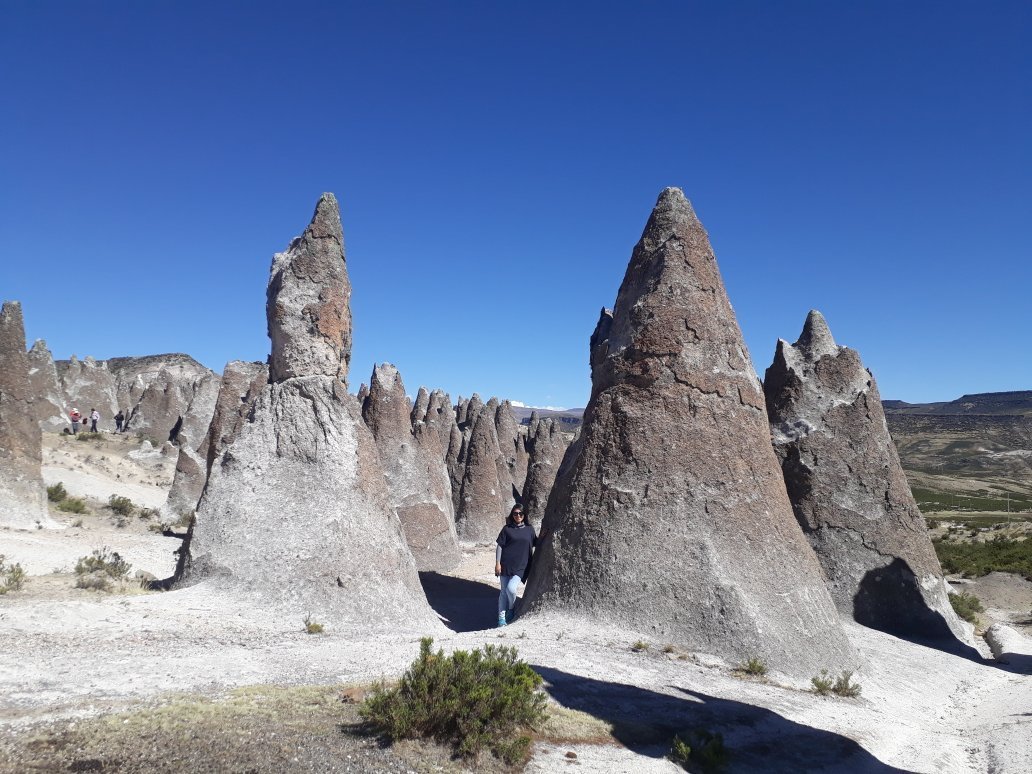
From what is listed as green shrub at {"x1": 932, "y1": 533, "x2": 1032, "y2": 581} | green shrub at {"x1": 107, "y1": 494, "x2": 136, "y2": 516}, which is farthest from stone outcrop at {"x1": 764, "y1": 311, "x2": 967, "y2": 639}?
green shrub at {"x1": 107, "y1": 494, "x2": 136, "y2": 516}

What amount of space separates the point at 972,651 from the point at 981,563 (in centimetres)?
1220

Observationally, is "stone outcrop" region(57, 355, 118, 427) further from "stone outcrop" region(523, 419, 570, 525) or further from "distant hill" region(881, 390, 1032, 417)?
"distant hill" region(881, 390, 1032, 417)

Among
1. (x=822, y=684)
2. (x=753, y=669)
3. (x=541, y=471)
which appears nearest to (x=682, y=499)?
(x=753, y=669)

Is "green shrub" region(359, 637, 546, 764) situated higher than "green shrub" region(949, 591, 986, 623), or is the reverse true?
"green shrub" region(359, 637, 546, 764)

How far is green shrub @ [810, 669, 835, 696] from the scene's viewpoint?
7121mm

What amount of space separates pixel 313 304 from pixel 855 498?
29.5 feet

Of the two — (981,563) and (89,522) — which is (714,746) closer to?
(89,522)

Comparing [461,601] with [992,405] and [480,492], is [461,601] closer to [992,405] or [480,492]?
[480,492]

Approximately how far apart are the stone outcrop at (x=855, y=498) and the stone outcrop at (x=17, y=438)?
1470cm

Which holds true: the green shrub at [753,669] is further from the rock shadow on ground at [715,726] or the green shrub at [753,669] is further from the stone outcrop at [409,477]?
the stone outcrop at [409,477]

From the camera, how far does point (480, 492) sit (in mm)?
22250

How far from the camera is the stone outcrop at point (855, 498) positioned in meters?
10.9

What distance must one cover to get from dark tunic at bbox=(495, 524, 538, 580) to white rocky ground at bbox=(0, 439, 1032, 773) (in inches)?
51.1

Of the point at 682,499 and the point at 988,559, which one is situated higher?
the point at 682,499
